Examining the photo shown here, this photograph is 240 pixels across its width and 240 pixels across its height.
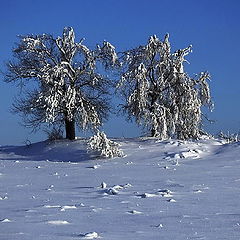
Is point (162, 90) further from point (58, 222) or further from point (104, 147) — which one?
point (58, 222)

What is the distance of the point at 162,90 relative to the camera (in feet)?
87.0

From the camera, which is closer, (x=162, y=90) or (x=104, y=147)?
(x=104, y=147)

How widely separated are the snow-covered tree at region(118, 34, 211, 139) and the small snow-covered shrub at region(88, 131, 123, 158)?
540 centimetres

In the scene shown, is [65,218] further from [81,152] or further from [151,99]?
[151,99]

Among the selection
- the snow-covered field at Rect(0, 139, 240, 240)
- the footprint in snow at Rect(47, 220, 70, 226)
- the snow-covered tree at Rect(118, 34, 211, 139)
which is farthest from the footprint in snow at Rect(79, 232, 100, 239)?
Result: the snow-covered tree at Rect(118, 34, 211, 139)

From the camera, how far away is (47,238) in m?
5.71

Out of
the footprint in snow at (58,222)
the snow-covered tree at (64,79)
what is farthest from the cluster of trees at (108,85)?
the footprint in snow at (58,222)

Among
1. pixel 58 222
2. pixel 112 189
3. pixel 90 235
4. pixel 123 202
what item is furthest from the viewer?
pixel 112 189

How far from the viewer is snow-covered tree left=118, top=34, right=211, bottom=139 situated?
25578 millimetres

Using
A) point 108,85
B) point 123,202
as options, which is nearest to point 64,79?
point 108,85

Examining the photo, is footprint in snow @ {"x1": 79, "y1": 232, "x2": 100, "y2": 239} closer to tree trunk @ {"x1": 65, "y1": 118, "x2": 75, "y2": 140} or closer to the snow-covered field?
the snow-covered field

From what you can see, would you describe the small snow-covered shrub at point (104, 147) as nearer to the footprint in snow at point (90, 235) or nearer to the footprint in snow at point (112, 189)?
the footprint in snow at point (112, 189)

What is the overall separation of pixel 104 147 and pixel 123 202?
11703 millimetres

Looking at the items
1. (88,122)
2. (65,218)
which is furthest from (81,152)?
(65,218)
